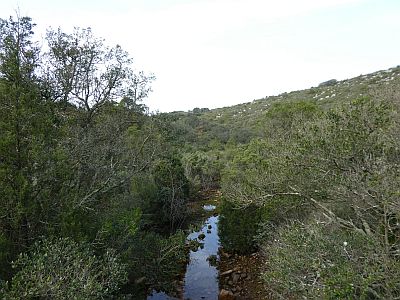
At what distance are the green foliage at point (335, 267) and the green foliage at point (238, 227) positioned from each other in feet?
30.4

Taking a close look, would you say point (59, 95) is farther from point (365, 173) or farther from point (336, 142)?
point (365, 173)

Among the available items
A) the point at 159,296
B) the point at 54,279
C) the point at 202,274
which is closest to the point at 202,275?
the point at 202,274

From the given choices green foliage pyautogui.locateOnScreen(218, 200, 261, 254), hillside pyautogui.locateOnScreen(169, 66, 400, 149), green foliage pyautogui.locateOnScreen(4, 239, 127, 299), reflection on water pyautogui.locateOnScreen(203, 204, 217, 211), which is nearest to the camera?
green foliage pyautogui.locateOnScreen(4, 239, 127, 299)

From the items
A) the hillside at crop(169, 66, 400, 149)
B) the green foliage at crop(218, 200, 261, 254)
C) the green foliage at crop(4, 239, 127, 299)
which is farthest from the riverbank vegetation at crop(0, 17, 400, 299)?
the hillside at crop(169, 66, 400, 149)

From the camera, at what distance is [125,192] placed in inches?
685

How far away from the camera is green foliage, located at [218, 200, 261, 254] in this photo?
1798 centimetres

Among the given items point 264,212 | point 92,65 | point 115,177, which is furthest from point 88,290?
point 264,212

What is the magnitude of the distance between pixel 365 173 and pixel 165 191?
1532 centimetres

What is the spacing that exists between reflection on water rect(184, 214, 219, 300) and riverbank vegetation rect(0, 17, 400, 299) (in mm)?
3521

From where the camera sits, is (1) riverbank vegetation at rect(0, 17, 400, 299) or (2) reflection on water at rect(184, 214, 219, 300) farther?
(2) reflection on water at rect(184, 214, 219, 300)

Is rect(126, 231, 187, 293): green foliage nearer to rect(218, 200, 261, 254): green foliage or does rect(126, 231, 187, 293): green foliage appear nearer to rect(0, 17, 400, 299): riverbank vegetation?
rect(0, 17, 400, 299): riverbank vegetation

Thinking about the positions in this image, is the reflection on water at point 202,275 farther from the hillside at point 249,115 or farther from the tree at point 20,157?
the hillside at point 249,115

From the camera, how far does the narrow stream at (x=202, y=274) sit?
15.7 metres

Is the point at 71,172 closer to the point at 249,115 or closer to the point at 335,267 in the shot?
the point at 335,267
